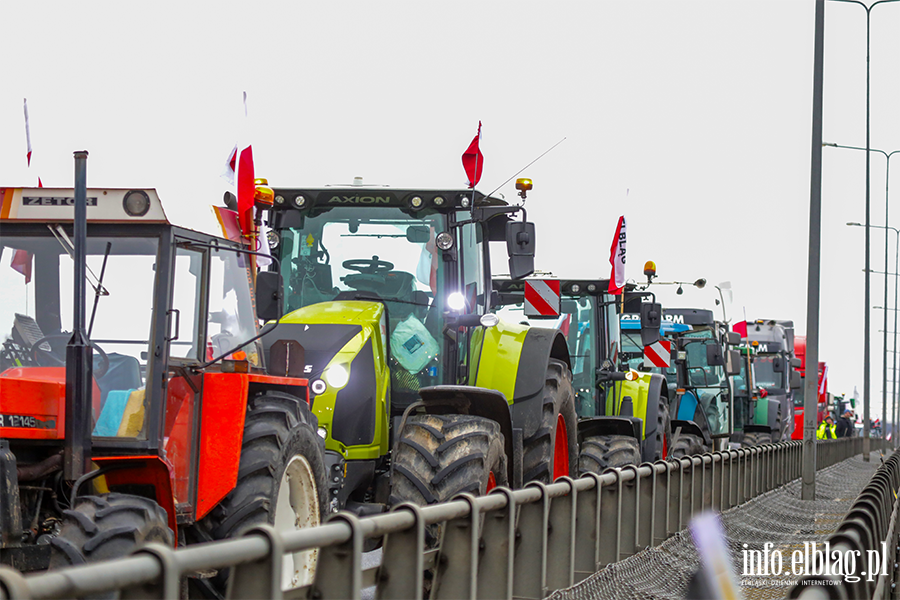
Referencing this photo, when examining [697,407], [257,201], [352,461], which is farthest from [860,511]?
[697,407]

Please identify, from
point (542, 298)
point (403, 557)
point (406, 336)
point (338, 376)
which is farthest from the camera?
point (542, 298)

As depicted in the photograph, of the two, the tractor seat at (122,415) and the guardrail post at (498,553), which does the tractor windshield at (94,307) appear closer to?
the tractor seat at (122,415)

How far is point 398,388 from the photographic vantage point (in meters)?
8.93

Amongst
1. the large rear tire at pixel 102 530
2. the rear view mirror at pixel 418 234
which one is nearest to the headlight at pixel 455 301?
the rear view mirror at pixel 418 234

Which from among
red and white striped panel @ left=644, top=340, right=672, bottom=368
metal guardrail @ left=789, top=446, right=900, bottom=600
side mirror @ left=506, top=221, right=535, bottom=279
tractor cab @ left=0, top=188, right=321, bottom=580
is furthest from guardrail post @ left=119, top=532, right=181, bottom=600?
red and white striped panel @ left=644, top=340, right=672, bottom=368

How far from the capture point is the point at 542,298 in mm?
11375

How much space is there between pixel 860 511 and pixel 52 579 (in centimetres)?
512

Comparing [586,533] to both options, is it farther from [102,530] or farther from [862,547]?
[102,530]

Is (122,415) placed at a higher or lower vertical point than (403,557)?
higher

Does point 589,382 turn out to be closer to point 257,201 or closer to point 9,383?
point 257,201

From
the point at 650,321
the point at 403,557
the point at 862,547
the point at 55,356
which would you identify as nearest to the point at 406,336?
the point at 55,356

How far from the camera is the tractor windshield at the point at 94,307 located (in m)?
5.49

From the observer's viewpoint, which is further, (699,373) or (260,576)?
(699,373)

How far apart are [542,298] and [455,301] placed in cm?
248
